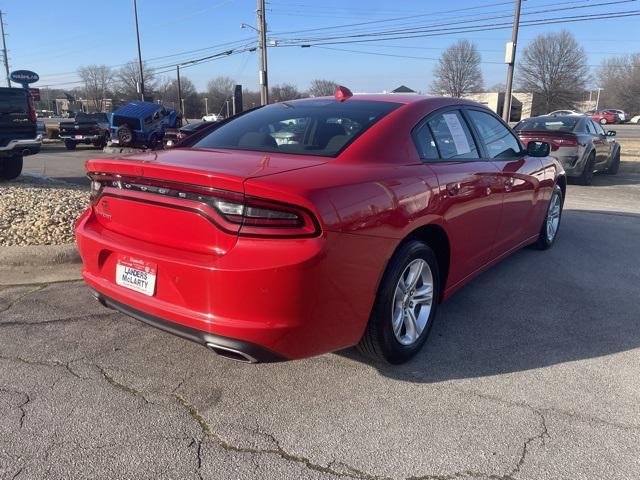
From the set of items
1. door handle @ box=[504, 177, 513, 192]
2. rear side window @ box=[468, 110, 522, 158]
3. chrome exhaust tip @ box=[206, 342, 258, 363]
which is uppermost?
rear side window @ box=[468, 110, 522, 158]

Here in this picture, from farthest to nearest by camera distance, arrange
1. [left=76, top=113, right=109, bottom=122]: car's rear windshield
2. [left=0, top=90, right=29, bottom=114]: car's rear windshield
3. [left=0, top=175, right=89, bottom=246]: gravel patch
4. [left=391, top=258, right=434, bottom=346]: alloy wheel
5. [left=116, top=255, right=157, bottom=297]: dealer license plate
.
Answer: [left=76, top=113, right=109, bottom=122]: car's rear windshield → [left=0, top=90, right=29, bottom=114]: car's rear windshield → [left=0, top=175, right=89, bottom=246]: gravel patch → [left=391, top=258, right=434, bottom=346]: alloy wheel → [left=116, top=255, right=157, bottom=297]: dealer license plate

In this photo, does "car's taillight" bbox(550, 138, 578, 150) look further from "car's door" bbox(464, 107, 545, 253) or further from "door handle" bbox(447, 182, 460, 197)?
"door handle" bbox(447, 182, 460, 197)

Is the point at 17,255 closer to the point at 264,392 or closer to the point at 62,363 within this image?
the point at 62,363

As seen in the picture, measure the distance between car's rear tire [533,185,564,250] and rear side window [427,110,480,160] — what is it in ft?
6.88

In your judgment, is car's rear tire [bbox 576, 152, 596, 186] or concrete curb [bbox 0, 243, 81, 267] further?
car's rear tire [bbox 576, 152, 596, 186]

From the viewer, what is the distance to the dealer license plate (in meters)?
2.53

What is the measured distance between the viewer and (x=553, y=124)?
11.4 metres

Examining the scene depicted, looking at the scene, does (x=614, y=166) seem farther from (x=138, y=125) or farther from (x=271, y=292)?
(x=138, y=125)

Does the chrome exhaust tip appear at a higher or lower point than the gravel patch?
higher

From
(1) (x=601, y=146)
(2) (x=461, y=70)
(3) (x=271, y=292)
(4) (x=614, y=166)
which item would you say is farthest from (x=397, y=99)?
(2) (x=461, y=70)

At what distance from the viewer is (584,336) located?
11.6 feet

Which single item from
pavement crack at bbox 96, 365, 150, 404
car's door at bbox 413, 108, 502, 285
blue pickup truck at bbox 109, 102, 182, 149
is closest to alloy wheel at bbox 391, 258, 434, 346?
car's door at bbox 413, 108, 502, 285

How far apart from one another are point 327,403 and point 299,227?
1.01 m

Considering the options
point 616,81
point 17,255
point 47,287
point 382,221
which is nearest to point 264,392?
point 382,221
